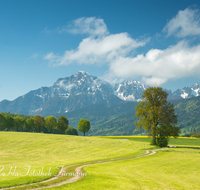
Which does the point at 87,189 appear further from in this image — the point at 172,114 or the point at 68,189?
the point at 172,114

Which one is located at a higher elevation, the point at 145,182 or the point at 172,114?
the point at 172,114

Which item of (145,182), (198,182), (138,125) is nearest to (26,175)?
(145,182)

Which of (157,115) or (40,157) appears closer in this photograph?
(40,157)

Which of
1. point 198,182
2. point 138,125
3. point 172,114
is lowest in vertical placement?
point 198,182

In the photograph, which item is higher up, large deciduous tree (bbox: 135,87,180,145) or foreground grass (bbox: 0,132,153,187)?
large deciduous tree (bbox: 135,87,180,145)

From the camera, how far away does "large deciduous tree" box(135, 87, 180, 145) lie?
189 feet

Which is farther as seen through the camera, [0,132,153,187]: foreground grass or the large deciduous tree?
the large deciduous tree

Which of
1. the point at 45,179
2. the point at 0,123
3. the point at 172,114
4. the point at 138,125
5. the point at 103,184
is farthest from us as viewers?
the point at 0,123

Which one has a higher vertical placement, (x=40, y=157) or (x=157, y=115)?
(x=157, y=115)

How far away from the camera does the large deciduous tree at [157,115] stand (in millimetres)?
57500

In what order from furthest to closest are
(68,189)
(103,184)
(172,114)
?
(172,114), (103,184), (68,189)

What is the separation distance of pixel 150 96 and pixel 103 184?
160 feet

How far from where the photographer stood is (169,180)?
20141 mm

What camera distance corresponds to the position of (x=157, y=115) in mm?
58656
